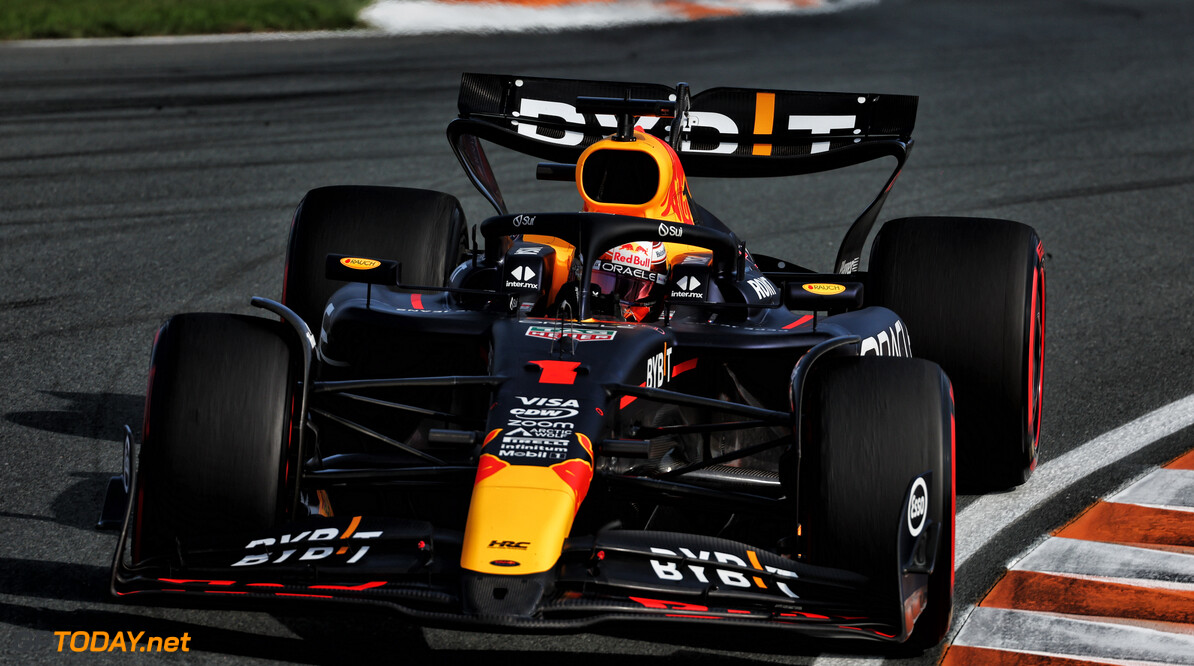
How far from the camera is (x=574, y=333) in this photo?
4.60 m

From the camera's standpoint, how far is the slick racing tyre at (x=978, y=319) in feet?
17.8

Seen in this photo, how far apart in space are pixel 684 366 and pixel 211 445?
1.65 metres

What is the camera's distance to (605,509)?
14.9ft

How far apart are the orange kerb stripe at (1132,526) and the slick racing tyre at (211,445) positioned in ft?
9.29

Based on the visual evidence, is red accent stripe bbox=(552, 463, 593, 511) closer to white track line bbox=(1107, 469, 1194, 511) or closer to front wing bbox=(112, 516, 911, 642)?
front wing bbox=(112, 516, 911, 642)

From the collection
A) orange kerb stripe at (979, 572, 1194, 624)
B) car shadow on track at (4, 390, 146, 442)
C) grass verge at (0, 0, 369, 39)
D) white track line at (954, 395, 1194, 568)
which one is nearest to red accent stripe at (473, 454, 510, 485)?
orange kerb stripe at (979, 572, 1194, 624)

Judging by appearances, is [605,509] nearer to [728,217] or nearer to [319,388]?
[319,388]

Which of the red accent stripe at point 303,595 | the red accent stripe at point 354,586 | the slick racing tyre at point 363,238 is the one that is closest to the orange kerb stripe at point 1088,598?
the red accent stripe at point 354,586

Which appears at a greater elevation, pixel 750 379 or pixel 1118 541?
pixel 750 379

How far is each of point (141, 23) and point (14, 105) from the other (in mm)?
4609

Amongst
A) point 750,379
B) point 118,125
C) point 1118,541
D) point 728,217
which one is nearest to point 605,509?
point 750,379

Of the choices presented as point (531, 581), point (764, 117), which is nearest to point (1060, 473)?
point (764, 117)

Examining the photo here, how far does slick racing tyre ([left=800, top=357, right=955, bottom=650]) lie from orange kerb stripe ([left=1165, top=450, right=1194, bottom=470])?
85.3 inches

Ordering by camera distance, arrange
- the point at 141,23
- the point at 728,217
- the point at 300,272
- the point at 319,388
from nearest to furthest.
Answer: the point at 319,388
the point at 300,272
the point at 728,217
the point at 141,23
